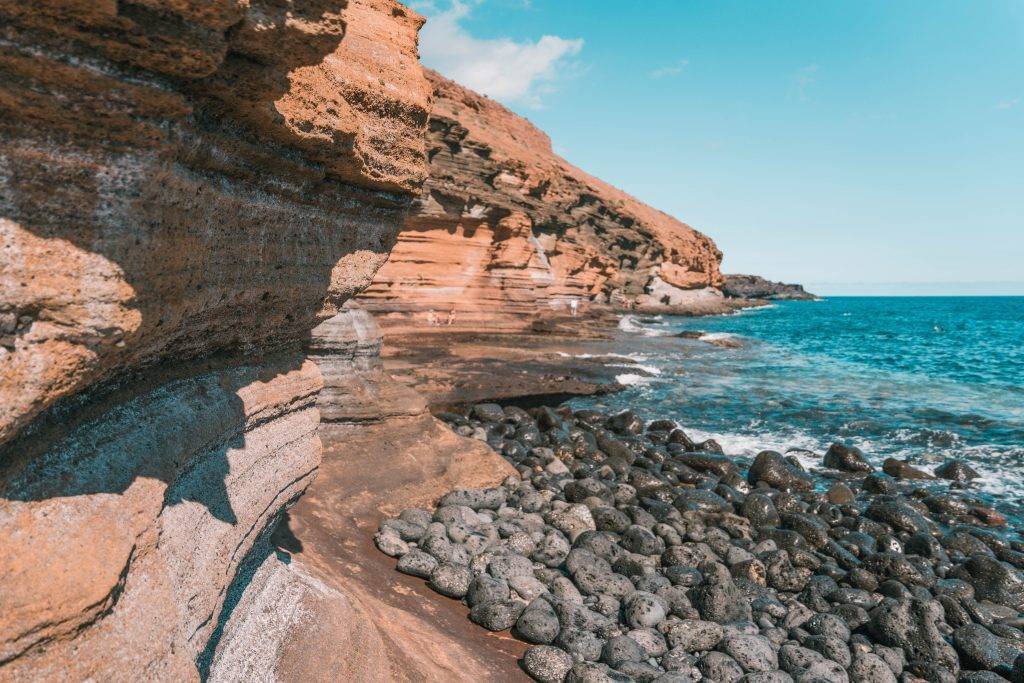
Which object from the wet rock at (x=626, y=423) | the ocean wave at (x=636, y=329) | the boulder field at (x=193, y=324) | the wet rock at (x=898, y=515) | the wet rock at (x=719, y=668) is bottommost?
the ocean wave at (x=636, y=329)

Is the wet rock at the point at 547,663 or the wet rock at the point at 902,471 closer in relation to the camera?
the wet rock at the point at 547,663

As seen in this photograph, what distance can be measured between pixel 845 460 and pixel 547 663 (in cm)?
1116

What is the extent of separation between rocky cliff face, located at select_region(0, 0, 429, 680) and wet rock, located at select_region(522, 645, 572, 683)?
2.82 metres

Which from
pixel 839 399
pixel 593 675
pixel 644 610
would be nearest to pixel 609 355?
pixel 839 399

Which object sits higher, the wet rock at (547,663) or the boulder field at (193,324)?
the boulder field at (193,324)

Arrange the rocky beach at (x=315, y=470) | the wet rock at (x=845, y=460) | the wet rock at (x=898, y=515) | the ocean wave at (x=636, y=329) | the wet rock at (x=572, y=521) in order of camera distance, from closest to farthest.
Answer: the rocky beach at (x=315, y=470)
the wet rock at (x=572, y=521)
the wet rock at (x=898, y=515)
the wet rock at (x=845, y=460)
the ocean wave at (x=636, y=329)

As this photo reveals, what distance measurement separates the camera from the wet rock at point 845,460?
46.1 ft

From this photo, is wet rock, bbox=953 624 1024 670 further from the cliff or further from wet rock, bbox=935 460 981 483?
the cliff

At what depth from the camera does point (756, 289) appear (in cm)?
13525

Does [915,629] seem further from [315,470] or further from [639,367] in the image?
[639,367]

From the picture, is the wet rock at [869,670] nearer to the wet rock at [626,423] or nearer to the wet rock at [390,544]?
the wet rock at [390,544]

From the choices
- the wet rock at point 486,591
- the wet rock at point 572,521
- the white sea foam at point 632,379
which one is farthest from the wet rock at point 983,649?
the white sea foam at point 632,379

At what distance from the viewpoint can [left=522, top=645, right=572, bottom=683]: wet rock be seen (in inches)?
228

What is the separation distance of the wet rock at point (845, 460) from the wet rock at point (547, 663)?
1084 centimetres
